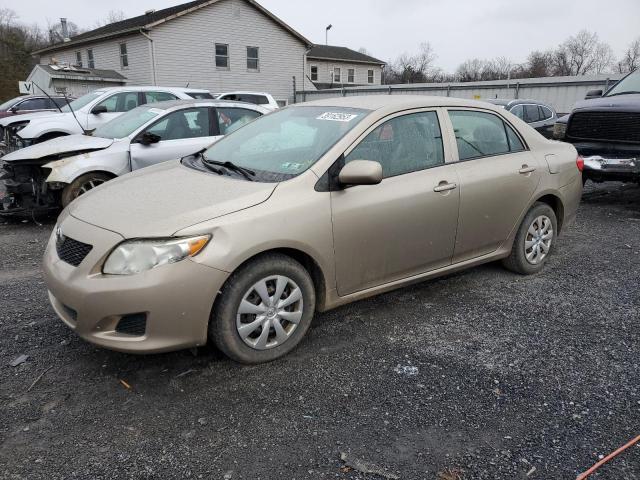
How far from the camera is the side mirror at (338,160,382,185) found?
319 centimetres

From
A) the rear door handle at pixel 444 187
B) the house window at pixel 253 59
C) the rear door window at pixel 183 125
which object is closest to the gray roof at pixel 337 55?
the house window at pixel 253 59

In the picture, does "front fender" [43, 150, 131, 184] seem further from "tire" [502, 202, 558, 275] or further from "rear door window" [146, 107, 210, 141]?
"tire" [502, 202, 558, 275]

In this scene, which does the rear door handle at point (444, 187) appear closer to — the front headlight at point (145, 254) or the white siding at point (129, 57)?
the front headlight at point (145, 254)

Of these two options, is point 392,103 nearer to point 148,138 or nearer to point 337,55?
point 148,138

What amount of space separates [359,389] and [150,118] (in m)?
5.56

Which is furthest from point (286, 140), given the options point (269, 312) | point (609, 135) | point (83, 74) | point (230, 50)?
point (230, 50)

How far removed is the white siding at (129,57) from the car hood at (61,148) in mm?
19768

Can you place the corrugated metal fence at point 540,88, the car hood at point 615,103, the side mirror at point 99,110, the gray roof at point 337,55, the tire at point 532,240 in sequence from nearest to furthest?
the tire at point 532,240
the car hood at point 615,103
the side mirror at point 99,110
the corrugated metal fence at point 540,88
the gray roof at point 337,55

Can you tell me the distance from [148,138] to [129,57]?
22344 millimetres

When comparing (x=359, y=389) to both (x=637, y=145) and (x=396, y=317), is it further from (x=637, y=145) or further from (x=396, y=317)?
(x=637, y=145)

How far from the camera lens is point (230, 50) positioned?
88.7ft

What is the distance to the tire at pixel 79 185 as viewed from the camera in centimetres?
639

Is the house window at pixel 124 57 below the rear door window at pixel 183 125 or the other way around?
the other way around

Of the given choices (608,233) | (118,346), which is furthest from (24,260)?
(608,233)
